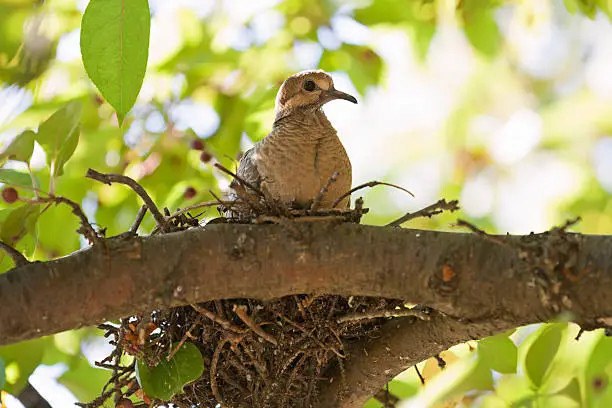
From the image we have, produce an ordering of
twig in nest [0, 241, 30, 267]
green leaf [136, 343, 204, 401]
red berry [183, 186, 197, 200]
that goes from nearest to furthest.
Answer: twig in nest [0, 241, 30, 267] → green leaf [136, 343, 204, 401] → red berry [183, 186, 197, 200]

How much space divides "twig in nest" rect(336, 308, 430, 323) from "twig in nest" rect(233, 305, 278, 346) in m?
0.19

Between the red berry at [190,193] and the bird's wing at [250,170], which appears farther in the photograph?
the red berry at [190,193]

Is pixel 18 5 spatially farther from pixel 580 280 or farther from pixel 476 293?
pixel 580 280

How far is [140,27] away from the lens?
1.66m

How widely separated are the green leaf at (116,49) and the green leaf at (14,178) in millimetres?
382

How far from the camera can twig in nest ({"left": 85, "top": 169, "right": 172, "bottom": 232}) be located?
1.74 metres

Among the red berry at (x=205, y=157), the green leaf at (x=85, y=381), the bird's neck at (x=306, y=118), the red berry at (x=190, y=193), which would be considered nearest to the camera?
the bird's neck at (x=306, y=118)

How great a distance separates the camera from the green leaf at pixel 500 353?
2297mm

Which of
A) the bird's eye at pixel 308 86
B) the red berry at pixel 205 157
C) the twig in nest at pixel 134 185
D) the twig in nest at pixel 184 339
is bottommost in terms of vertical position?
the twig in nest at pixel 184 339

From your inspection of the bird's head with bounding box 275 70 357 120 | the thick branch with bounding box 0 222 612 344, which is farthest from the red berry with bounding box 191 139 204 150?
the thick branch with bounding box 0 222 612 344

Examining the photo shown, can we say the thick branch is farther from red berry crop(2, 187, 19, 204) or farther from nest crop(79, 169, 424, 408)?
red berry crop(2, 187, 19, 204)

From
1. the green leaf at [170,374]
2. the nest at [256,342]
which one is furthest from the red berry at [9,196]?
the green leaf at [170,374]

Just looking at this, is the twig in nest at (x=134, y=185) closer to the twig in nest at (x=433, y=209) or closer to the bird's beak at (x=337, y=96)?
the twig in nest at (x=433, y=209)

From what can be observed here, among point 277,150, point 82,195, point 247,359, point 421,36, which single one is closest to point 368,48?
point 421,36
